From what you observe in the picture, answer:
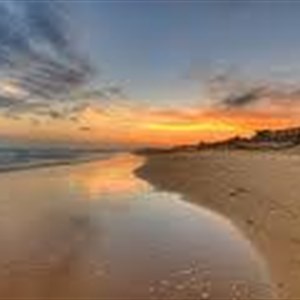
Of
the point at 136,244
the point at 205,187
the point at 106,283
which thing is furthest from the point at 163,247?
the point at 205,187

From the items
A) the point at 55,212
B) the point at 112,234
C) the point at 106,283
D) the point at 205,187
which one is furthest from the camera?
the point at 205,187

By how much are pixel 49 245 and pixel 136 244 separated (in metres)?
1.42

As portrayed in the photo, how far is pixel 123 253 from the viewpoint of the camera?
9.91 metres

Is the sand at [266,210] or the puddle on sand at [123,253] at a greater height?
the sand at [266,210]

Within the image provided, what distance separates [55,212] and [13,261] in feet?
16.4

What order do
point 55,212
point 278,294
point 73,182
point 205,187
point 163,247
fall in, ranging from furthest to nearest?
1. point 73,182
2. point 205,187
3. point 55,212
4. point 163,247
5. point 278,294

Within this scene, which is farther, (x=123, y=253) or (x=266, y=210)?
(x=266, y=210)

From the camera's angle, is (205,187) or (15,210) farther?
(205,187)

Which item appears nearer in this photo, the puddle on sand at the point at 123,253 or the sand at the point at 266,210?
the puddle on sand at the point at 123,253

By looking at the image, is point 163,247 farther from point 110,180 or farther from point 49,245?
point 110,180

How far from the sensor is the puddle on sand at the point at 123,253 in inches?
309

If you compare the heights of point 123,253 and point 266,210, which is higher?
point 266,210

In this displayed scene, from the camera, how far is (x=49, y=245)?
34.8ft

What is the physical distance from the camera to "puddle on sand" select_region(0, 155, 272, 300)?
309 inches
